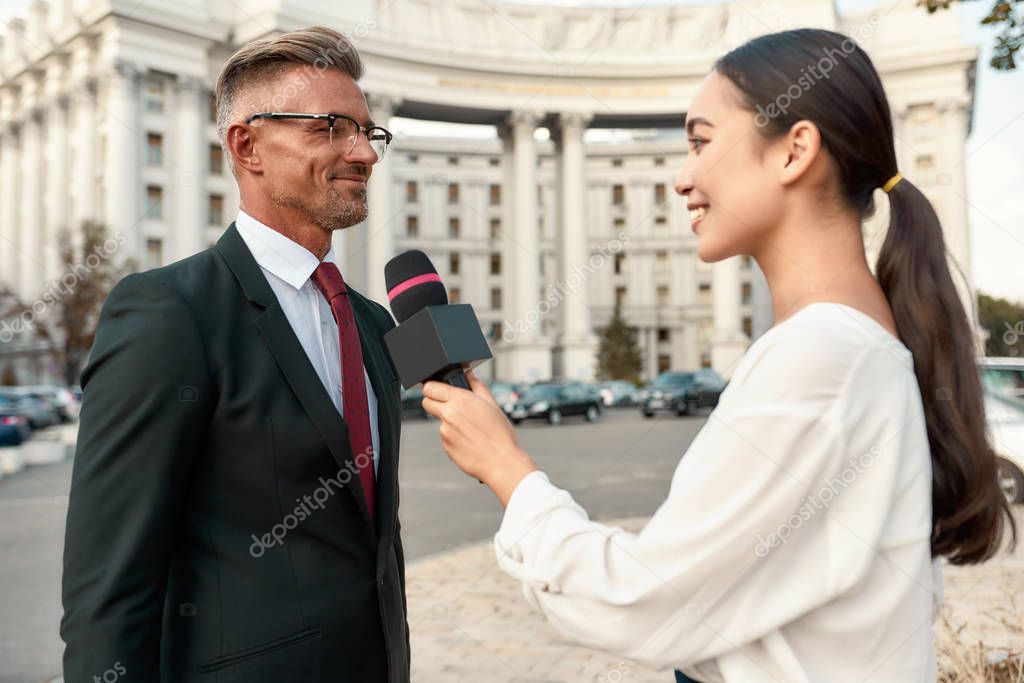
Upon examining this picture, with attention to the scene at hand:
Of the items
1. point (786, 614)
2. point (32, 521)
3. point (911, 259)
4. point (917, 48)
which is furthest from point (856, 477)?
point (917, 48)

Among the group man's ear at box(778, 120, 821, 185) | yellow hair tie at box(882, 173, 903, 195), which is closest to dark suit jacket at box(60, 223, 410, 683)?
man's ear at box(778, 120, 821, 185)

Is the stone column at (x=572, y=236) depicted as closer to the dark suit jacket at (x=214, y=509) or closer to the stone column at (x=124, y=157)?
the stone column at (x=124, y=157)

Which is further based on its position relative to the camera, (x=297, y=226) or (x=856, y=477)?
(x=297, y=226)

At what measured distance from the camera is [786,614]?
1.34 metres

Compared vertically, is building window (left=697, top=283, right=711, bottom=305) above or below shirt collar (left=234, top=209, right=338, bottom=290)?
above

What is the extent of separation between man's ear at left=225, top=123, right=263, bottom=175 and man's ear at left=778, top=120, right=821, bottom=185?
1383 mm

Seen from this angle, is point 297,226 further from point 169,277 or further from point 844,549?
point 844,549

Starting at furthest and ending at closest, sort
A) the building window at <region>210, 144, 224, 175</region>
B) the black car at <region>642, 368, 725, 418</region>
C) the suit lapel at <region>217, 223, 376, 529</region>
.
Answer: the building window at <region>210, 144, 224, 175</region> → the black car at <region>642, 368, 725, 418</region> → the suit lapel at <region>217, 223, 376, 529</region>

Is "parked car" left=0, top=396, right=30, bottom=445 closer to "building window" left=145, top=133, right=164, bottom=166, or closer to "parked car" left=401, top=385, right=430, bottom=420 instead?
"parked car" left=401, top=385, right=430, bottom=420

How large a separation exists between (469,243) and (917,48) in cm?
4171

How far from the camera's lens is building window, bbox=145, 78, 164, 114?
4806 centimetres

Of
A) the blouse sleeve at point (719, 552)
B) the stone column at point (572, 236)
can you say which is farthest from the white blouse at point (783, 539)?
the stone column at point (572, 236)

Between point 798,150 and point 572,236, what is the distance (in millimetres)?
54565

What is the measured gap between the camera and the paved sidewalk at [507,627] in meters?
5.13
